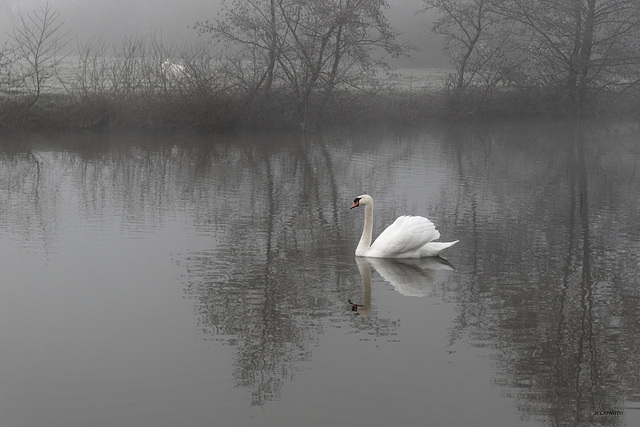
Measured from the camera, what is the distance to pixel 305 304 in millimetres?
9336

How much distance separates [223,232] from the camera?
13.0 meters

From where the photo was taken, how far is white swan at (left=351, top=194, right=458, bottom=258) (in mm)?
11578

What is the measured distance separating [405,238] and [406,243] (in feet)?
0.21

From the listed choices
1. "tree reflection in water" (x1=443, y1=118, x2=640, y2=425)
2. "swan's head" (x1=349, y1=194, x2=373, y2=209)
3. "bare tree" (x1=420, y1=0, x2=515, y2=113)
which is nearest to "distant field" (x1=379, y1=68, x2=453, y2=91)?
"bare tree" (x1=420, y1=0, x2=515, y2=113)

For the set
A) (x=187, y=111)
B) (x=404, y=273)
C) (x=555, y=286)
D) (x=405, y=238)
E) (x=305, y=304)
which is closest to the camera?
(x=305, y=304)

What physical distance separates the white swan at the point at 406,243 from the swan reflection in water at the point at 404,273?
79mm

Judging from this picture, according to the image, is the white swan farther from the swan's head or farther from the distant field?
the distant field

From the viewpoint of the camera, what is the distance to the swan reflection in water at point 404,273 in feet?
32.8

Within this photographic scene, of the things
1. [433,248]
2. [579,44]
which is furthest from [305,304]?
[579,44]

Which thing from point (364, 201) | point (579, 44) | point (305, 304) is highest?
point (579, 44)

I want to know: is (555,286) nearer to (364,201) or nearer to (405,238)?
(405,238)

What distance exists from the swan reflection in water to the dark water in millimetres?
43

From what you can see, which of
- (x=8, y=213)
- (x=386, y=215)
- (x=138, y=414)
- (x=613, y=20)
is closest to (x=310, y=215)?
(x=386, y=215)

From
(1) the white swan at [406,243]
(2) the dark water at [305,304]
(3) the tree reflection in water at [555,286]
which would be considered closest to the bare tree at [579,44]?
(3) the tree reflection in water at [555,286]
